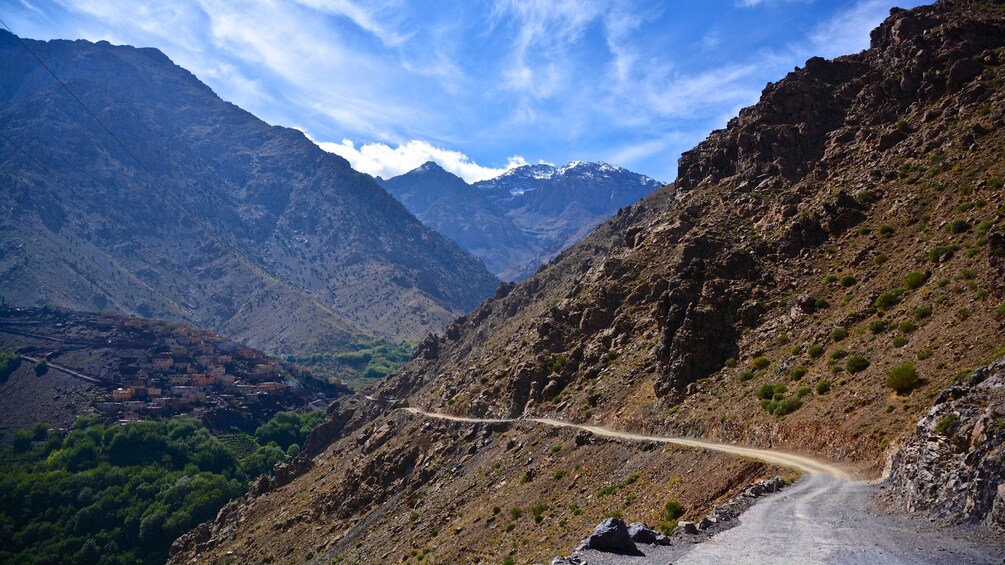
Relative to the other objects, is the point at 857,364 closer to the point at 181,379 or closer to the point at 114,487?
the point at 114,487

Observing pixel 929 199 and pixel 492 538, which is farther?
pixel 929 199

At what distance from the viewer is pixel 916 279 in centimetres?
3278

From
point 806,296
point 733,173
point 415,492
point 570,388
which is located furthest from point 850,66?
point 415,492

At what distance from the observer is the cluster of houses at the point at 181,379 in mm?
151375

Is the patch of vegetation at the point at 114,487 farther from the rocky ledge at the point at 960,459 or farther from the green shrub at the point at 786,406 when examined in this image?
the rocky ledge at the point at 960,459

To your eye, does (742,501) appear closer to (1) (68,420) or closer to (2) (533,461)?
(2) (533,461)

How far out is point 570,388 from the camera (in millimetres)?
52031

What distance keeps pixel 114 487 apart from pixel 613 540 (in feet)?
390

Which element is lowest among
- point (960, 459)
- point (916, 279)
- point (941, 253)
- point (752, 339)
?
point (960, 459)

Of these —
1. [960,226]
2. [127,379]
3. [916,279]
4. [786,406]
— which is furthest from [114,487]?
[960,226]

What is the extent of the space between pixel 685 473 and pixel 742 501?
7.55 meters

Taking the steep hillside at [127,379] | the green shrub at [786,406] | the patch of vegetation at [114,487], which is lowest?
the patch of vegetation at [114,487]

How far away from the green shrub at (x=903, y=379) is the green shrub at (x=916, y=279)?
9087 mm

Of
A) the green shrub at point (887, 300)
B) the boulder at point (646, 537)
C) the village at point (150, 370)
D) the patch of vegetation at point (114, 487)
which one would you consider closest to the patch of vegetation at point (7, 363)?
the village at point (150, 370)
